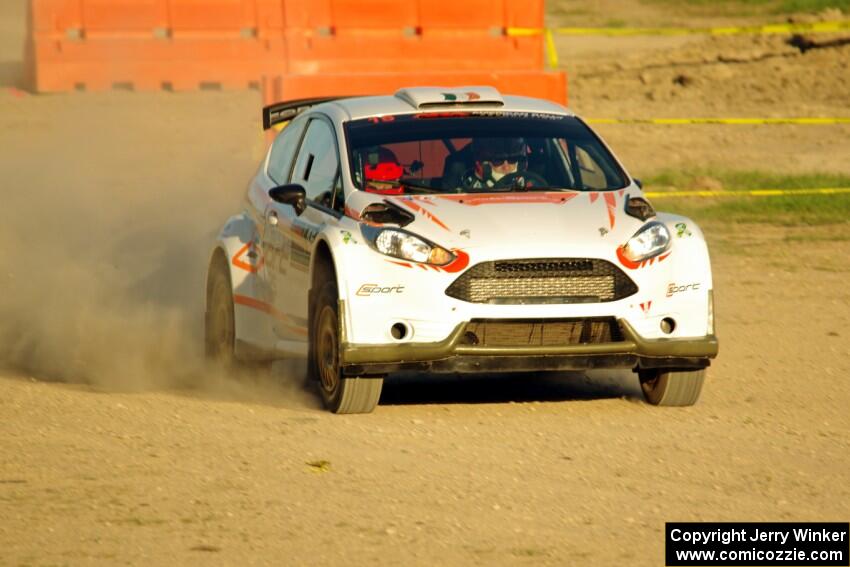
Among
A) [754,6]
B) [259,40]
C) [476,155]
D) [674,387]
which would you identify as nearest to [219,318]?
[476,155]

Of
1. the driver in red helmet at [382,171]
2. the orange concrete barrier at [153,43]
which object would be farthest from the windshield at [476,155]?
the orange concrete barrier at [153,43]

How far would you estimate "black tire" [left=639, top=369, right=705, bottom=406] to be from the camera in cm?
945

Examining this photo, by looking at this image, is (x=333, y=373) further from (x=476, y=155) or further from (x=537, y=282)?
(x=476, y=155)

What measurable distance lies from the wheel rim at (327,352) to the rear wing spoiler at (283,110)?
2.29 meters

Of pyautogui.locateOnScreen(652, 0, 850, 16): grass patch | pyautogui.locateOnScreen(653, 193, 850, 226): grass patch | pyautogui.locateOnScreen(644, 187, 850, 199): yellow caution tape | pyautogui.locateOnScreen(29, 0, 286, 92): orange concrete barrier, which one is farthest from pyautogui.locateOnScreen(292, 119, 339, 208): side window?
pyautogui.locateOnScreen(652, 0, 850, 16): grass patch

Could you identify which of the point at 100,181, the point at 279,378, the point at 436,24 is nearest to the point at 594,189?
the point at 279,378

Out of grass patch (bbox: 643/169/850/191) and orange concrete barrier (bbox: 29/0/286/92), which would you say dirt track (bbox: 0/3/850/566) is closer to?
grass patch (bbox: 643/169/850/191)

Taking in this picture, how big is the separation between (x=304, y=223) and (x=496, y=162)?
109 centimetres

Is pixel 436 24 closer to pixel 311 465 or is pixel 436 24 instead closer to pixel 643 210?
pixel 643 210

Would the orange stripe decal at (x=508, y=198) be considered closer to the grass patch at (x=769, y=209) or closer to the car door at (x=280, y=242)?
the car door at (x=280, y=242)

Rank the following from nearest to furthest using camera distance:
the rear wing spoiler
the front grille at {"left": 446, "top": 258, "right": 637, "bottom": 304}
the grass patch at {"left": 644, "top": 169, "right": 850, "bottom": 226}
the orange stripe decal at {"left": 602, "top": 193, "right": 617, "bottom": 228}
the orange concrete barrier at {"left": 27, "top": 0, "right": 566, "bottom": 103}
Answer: the front grille at {"left": 446, "top": 258, "right": 637, "bottom": 304}
the orange stripe decal at {"left": 602, "top": 193, "right": 617, "bottom": 228}
the rear wing spoiler
the grass patch at {"left": 644, "top": 169, "right": 850, "bottom": 226}
the orange concrete barrier at {"left": 27, "top": 0, "right": 566, "bottom": 103}

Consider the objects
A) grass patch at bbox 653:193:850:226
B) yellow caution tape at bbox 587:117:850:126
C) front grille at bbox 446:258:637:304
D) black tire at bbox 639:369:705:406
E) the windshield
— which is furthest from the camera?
yellow caution tape at bbox 587:117:850:126

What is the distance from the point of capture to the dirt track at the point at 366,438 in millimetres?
6801

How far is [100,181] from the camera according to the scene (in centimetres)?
1984
